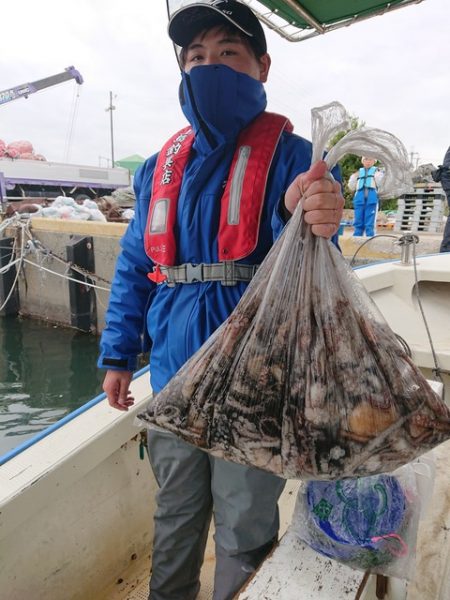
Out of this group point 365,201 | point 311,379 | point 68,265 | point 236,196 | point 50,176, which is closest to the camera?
point 311,379

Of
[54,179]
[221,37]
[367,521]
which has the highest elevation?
[54,179]

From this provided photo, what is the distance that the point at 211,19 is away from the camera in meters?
1.17

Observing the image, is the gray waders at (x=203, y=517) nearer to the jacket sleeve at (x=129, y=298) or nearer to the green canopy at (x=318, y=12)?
the jacket sleeve at (x=129, y=298)

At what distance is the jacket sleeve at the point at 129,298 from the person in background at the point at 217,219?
0.23 ft

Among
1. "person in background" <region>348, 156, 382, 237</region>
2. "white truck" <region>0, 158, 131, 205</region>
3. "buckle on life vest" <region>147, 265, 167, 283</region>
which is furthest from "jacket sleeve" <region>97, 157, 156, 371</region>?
"white truck" <region>0, 158, 131, 205</region>

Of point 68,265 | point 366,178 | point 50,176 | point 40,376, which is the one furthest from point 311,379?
point 50,176

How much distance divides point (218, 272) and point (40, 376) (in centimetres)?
600

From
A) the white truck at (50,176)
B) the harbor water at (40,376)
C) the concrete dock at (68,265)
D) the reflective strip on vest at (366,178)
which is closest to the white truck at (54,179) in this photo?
the white truck at (50,176)

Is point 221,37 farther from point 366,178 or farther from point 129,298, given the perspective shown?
point 366,178

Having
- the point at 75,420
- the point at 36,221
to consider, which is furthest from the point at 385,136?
the point at 36,221

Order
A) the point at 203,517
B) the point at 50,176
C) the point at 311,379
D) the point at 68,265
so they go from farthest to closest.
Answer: the point at 50,176 → the point at 68,265 → the point at 203,517 → the point at 311,379

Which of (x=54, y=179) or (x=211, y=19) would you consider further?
(x=54, y=179)

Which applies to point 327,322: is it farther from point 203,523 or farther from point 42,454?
point 42,454

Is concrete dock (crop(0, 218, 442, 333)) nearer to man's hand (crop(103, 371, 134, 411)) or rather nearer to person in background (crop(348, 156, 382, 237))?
person in background (crop(348, 156, 382, 237))
